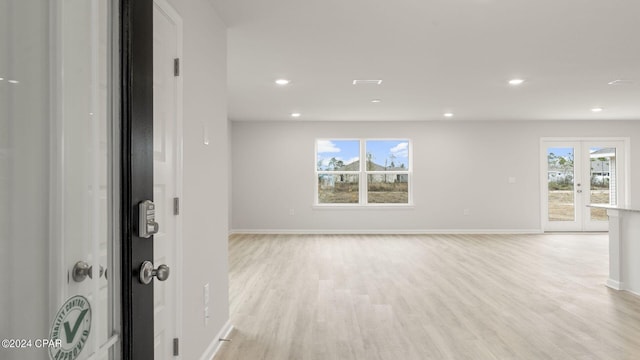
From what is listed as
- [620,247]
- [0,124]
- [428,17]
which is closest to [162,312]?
[0,124]

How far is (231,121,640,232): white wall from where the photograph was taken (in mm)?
8195

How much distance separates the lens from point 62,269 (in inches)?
31.0

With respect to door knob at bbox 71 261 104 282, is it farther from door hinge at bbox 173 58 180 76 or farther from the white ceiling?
the white ceiling

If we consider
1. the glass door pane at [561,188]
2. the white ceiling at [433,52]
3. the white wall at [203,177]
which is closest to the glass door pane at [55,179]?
the white wall at [203,177]

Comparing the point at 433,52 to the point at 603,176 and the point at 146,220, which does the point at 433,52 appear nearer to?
the point at 146,220

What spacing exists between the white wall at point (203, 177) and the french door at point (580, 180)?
305 inches

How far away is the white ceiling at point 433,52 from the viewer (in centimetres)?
280

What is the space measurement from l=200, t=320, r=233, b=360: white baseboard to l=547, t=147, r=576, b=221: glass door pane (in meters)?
7.85

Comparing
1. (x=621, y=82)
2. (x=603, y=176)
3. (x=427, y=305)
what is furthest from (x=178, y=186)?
(x=603, y=176)

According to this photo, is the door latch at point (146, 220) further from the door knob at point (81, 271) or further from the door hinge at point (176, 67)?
the door hinge at point (176, 67)

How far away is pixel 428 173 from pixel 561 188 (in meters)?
2.91

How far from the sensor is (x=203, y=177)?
2.41m

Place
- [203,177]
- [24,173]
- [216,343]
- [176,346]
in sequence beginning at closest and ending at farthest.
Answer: [24,173] → [176,346] → [203,177] → [216,343]

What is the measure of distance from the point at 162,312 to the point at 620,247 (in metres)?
4.49
